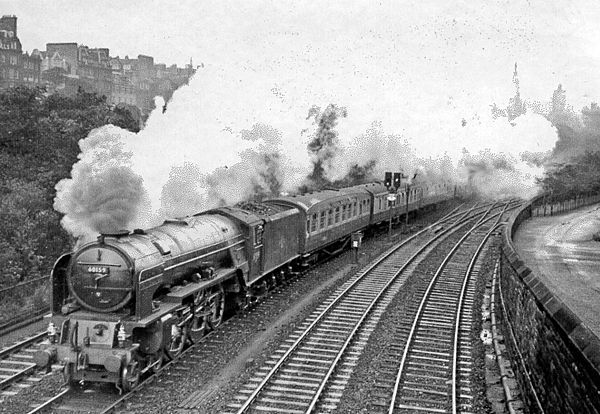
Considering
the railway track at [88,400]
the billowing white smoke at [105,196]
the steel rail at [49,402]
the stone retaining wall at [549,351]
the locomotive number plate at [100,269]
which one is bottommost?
the railway track at [88,400]

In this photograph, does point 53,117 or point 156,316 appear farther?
point 53,117

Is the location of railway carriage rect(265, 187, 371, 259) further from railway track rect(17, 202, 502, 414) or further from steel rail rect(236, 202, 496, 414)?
railway track rect(17, 202, 502, 414)

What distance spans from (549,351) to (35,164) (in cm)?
2981

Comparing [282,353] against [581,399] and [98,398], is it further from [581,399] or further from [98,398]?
[581,399]

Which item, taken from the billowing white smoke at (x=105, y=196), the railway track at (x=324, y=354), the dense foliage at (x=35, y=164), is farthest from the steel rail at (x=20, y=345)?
the dense foliage at (x=35, y=164)

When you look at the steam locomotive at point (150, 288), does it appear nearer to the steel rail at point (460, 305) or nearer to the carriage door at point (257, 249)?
the carriage door at point (257, 249)

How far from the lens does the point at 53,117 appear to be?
3659 centimetres

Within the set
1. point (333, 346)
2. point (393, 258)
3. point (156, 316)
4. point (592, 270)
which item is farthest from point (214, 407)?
point (393, 258)

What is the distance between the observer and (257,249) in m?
17.6

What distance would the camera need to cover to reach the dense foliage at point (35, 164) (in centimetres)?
2317

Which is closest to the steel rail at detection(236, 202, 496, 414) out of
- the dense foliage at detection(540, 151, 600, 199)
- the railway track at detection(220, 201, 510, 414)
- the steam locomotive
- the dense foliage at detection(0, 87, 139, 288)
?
the railway track at detection(220, 201, 510, 414)

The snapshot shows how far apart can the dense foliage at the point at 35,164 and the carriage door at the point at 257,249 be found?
9.70 meters

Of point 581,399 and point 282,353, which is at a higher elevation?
point 581,399

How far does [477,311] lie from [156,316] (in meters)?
10.6
